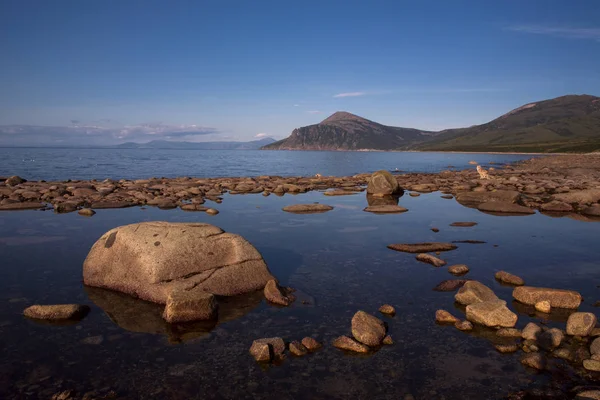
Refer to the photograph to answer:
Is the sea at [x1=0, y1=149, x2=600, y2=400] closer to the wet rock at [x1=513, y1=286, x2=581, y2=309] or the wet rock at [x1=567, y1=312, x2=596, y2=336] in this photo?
the wet rock at [x1=513, y1=286, x2=581, y2=309]

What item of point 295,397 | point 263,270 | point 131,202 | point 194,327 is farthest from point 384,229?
point 131,202

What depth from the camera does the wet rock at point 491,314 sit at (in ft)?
28.4

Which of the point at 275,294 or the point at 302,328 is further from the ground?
the point at 275,294

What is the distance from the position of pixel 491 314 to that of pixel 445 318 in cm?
104

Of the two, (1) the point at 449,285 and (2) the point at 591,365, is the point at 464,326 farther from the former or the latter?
(1) the point at 449,285

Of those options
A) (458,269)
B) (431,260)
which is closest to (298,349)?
(458,269)

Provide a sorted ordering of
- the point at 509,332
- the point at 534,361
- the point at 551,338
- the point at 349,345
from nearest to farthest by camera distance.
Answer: the point at 534,361
the point at 349,345
the point at 551,338
the point at 509,332

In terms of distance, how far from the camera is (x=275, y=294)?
401 inches

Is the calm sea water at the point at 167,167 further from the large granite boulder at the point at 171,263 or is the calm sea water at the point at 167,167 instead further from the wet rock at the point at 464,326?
the wet rock at the point at 464,326

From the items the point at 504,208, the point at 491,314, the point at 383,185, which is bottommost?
the point at 491,314

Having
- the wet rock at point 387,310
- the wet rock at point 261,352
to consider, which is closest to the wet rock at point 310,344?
the wet rock at point 261,352

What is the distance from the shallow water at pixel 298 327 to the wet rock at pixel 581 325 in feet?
2.37

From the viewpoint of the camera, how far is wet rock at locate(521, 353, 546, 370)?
700cm

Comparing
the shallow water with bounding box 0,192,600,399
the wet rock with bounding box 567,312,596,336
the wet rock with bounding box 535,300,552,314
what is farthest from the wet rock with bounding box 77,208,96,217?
the wet rock with bounding box 567,312,596,336
